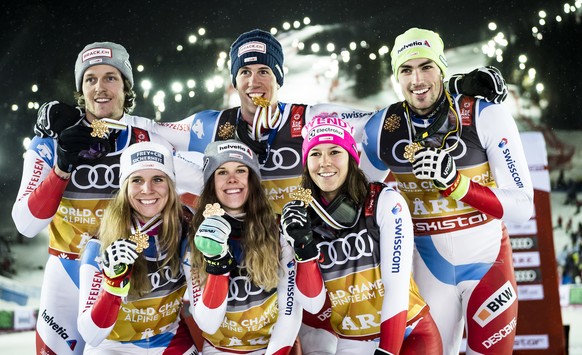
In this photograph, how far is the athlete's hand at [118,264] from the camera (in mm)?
3043

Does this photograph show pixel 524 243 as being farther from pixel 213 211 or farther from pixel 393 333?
pixel 213 211

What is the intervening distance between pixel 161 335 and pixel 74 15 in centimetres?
468

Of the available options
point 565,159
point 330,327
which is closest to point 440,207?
point 330,327

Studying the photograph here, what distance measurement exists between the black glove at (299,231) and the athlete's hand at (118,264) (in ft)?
2.45

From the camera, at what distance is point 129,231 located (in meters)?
3.30

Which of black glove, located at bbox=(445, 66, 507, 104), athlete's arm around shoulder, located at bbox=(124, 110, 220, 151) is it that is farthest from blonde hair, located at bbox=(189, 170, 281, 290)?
black glove, located at bbox=(445, 66, 507, 104)

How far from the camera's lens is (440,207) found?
3.63 metres

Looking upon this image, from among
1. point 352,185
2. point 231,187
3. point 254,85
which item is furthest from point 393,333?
point 254,85

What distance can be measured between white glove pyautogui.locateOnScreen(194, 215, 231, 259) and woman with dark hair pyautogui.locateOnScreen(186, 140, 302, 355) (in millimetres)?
15

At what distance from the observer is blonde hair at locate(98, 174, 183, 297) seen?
10.8 ft

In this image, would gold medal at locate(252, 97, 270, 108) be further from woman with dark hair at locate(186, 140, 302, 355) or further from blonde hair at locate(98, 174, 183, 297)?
blonde hair at locate(98, 174, 183, 297)

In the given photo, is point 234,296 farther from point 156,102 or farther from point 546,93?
point 546,93

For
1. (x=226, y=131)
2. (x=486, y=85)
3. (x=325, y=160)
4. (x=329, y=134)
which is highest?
(x=486, y=85)

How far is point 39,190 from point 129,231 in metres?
0.70
